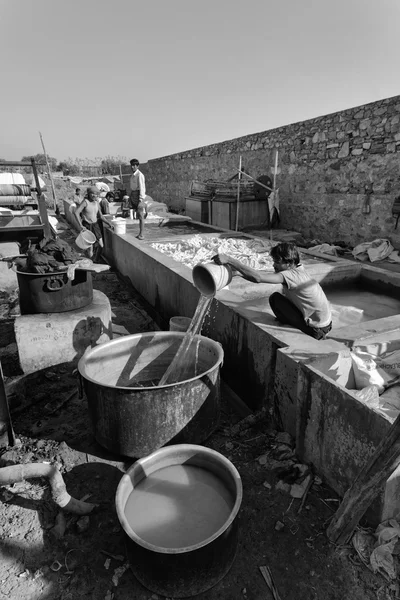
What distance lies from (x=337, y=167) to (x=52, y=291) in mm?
7655

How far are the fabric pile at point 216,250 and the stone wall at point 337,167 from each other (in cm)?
259

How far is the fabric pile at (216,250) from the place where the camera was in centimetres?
639

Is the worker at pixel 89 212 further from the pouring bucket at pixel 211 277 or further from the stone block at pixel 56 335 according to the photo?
the pouring bucket at pixel 211 277

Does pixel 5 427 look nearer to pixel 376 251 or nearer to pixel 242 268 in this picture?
pixel 242 268

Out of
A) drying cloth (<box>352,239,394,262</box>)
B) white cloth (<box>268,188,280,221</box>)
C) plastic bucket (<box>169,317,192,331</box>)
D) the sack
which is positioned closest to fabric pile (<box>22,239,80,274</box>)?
plastic bucket (<box>169,317,192,331</box>)

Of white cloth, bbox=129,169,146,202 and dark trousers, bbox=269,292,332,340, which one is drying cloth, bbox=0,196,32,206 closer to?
white cloth, bbox=129,169,146,202

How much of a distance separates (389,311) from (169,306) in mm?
3023

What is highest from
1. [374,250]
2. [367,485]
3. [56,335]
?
[374,250]

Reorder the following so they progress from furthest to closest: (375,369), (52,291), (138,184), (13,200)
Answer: (138,184) → (13,200) → (52,291) → (375,369)

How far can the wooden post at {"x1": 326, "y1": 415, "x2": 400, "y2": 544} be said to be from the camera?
191 centimetres

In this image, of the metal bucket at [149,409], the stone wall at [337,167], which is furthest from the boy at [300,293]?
the stone wall at [337,167]

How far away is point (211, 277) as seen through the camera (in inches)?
129

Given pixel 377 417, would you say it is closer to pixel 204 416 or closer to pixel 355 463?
pixel 355 463

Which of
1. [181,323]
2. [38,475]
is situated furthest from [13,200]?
[38,475]
